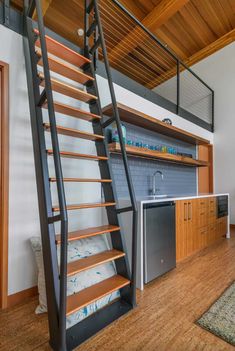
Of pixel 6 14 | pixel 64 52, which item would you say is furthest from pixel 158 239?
pixel 6 14

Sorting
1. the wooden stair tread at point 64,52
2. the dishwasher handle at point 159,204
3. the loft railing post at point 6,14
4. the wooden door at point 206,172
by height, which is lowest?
the dishwasher handle at point 159,204

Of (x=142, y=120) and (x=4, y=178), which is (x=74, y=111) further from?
(x=142, y=120)

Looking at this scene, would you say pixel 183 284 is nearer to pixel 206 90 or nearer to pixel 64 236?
pixel 64 236

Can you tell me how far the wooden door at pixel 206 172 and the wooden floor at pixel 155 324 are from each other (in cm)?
333

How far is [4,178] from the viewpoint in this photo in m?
1.89

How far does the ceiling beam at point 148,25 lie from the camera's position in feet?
13.3

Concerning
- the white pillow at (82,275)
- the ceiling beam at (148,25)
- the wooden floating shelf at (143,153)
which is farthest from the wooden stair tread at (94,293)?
the ceiling beam at (148,25)

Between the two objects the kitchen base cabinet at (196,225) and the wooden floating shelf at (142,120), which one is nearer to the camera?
the wooden floating shelf at (142,120)

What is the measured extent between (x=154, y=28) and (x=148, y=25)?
0.18 m

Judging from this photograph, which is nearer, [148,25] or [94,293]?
[94,293]

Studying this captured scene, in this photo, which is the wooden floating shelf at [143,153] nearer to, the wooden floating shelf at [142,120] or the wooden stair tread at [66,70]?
the wooden floating shelf at [142,120]

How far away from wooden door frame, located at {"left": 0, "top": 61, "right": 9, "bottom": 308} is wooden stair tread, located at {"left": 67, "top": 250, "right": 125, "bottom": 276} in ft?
2.25

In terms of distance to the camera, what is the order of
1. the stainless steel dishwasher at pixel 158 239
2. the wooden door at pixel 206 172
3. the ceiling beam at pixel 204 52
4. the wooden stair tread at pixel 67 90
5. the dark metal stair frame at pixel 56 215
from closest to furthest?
the dark metal stair frame at pixel 56 215 < the wooden stair tread at pixel 67 90 < the stainless steel dishwasher at pixel 158 239 < the ceiling beam at pixel 204 52 < the wooden door at pixel 206 172

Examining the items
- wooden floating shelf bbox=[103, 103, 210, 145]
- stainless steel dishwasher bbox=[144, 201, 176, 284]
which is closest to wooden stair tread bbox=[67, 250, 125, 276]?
stainless steel dishwasher bbox=[144, 201, 176, 284]
